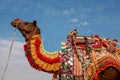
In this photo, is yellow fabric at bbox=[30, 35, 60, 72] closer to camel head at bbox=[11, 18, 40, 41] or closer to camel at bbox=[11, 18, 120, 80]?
camel at bbox=[11, 18, 120, 80]

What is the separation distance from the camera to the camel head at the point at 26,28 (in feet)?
28.8

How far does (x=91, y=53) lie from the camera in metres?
8.91

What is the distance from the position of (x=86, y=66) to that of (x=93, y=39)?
88 cm

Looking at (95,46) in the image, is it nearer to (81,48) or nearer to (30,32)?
(81,48)


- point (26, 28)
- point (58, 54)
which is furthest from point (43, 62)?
point (26, 28)

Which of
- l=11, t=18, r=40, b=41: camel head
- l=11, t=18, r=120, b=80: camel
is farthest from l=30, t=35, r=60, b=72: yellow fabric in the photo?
l=11, t=18, r=40, b=41: camel head

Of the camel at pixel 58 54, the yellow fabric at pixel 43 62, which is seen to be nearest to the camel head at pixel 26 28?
the camel at pixel 58 54

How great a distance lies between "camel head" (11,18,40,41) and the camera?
8.77m

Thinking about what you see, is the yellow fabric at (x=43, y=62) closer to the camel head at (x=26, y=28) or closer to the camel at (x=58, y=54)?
the camel at (x=58, y=54)

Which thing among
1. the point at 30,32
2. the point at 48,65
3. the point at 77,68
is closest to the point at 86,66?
the point at 77,68

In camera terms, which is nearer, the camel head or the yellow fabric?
the yellow fabric

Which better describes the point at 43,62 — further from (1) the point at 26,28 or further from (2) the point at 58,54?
(1) the point at 26,28

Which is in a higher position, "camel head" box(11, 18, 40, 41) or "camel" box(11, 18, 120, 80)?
"camel head" box(11, 18, 40, 41)

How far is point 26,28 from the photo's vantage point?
880 cm
